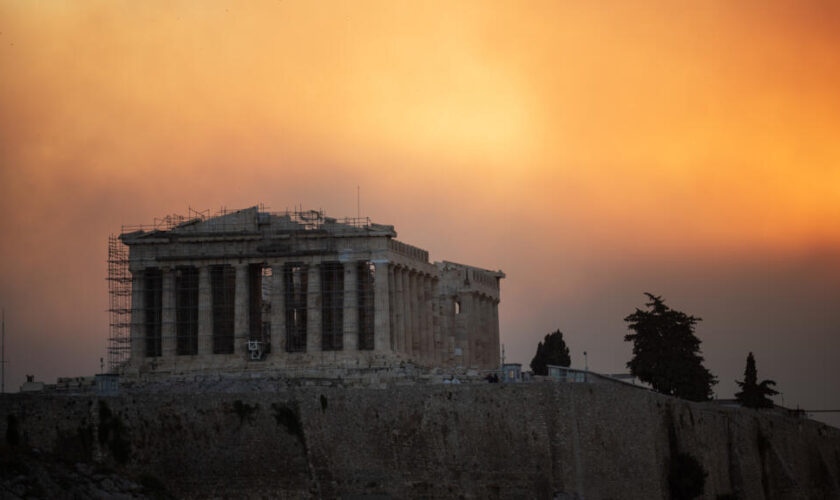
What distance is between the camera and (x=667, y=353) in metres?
105

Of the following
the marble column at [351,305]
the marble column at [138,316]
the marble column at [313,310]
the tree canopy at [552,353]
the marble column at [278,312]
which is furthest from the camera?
the tree canopy at [552,353]

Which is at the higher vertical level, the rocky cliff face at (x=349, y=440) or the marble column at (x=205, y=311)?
the marble column at (x=205, y=311)

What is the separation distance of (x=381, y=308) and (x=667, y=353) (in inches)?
666

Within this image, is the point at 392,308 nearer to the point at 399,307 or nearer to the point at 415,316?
the point at 399,307

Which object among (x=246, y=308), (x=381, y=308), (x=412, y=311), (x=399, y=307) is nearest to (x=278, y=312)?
(x=246, y=308)

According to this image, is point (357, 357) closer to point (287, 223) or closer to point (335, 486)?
point (287, 223)

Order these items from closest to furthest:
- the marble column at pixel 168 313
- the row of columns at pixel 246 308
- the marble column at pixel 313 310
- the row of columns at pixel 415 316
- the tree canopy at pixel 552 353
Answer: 1. the marble column at pixel 313 310
2. the row of columns at pixel 246 308
3. the marble column at pixel 168 313
4. the row of columns at pixel 415 316
5. the tree canopy at pixel 552 353

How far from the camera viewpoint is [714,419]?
95.0m

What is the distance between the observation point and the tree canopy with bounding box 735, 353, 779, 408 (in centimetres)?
11069

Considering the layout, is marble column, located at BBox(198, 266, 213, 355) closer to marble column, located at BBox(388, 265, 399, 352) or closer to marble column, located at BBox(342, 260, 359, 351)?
marble column, located at BBox(342, 260, 359, 351)

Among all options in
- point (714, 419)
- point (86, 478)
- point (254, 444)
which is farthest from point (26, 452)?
point (714, 419)

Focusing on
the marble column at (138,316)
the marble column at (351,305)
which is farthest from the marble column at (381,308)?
the marble column at (138,316)

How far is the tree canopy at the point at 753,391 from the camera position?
363 feet

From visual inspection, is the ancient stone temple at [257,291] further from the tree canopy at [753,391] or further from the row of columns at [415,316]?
the tree canopy at [753,391]
